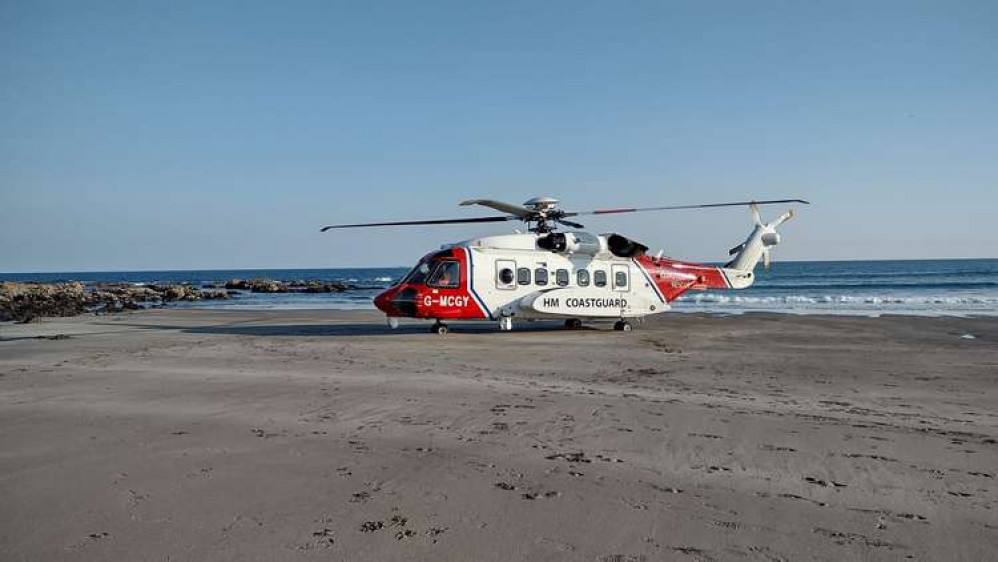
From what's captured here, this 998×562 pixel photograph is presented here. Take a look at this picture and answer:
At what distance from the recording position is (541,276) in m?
18.1

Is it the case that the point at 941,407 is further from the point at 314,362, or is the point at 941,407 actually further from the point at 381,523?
the point at 314,362

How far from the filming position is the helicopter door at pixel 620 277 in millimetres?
19062

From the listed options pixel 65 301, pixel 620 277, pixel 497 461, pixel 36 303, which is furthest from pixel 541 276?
pixel 65 301

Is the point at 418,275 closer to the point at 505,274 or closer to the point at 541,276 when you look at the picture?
the point at 505,274

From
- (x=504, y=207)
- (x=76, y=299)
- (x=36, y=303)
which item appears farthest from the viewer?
(x=76, y=299)

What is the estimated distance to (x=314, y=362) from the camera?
38.9 feet

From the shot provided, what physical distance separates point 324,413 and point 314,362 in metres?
4.82

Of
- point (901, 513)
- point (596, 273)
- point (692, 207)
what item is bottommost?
point (901, 513)

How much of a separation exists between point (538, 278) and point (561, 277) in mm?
717

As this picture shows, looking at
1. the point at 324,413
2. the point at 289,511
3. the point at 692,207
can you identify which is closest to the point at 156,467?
the point at 289,511

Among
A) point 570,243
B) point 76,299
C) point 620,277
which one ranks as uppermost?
point 570,243

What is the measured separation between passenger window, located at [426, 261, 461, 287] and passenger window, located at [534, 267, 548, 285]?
2243 mm

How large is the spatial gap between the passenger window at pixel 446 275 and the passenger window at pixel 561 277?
2.87 meters

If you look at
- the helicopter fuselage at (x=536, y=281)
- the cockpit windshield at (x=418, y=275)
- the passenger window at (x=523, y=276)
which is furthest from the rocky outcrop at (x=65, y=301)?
the passenger window at (x=523, y=276)
